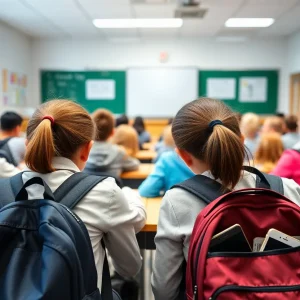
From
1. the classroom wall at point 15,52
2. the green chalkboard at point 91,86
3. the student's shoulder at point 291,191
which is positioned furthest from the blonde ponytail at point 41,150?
the green chalkboard at point 91,86

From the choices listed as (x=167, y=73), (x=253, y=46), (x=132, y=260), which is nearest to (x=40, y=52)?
(x=167, y=73)

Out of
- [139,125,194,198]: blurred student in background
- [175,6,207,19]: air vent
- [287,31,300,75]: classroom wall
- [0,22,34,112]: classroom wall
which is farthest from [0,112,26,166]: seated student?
[287,31,300,75]: classroom wall

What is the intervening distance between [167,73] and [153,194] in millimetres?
5896

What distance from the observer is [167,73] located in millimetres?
7582

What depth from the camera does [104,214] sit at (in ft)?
3.63

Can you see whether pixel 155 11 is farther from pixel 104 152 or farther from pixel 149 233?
pixel 149 233

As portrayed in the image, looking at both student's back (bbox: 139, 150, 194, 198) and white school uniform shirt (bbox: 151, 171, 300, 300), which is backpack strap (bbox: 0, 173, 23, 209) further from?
student's back (bbox: 139, 150, 194, 198)

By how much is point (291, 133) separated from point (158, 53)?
399cm

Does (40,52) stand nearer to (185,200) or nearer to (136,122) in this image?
(136,122)

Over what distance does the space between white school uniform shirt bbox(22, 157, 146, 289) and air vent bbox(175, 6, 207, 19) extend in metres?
4.37

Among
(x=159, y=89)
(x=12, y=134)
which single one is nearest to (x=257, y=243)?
(x=12, y=134)

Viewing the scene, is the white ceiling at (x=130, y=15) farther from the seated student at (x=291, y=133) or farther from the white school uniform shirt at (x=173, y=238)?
the white school uniform shirt at (x=173, y=238)

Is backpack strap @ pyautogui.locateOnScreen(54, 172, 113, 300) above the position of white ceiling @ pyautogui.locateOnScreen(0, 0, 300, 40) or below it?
below

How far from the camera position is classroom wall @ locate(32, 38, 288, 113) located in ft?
24.6
